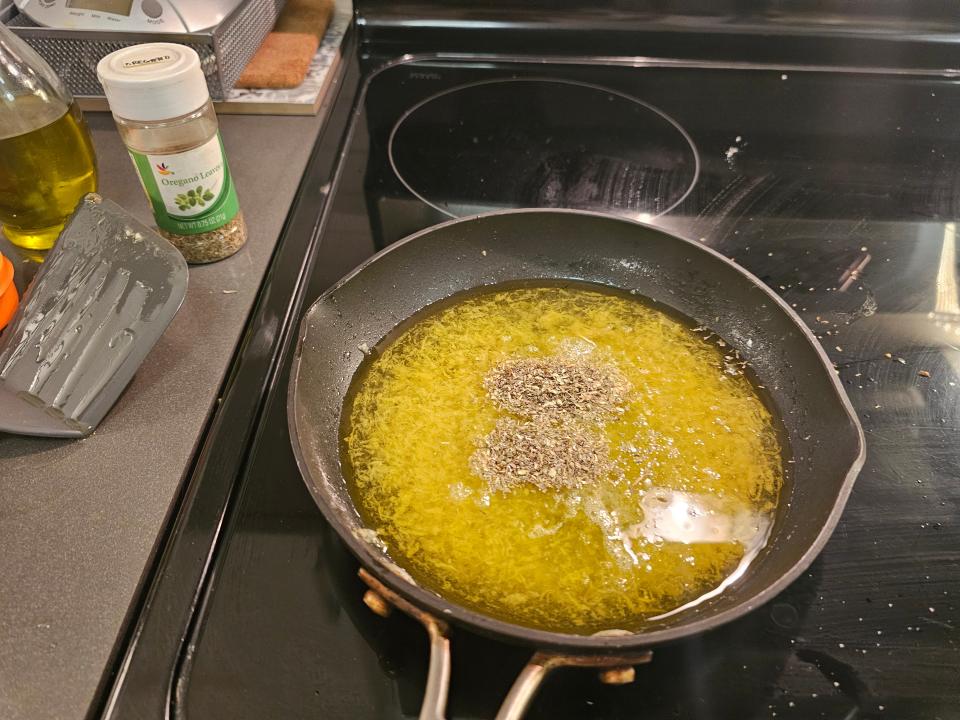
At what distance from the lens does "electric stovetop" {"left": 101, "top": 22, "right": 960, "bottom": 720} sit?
529 mm

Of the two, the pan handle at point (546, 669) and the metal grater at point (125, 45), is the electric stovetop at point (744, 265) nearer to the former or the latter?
the pan handle at point (546, 669)

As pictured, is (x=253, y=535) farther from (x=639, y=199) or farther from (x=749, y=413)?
(x=639, y=199)

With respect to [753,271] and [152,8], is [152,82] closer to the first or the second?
[152,8]

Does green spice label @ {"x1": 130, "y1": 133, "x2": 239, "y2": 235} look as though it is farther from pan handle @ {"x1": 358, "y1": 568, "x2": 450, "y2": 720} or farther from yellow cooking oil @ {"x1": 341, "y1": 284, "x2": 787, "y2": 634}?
pan handle @ {"x1": 358, "y1": 568, "x2": 450, "y2": 720}

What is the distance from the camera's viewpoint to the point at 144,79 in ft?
2.06

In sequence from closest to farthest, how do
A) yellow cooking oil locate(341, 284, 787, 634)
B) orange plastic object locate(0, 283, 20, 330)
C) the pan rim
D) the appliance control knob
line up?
the pan rim, yellow cooking oil locate(341, 284, 787, 634), orange plastic object locate(0, 283, 20, 330), the appliance control knob

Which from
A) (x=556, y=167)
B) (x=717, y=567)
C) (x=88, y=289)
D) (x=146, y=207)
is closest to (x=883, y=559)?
(x=717, y=567)

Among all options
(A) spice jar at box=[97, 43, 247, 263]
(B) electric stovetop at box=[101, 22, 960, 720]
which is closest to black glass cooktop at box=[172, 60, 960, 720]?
(B) electric stovetop at box=[101, 22, 960, 720]

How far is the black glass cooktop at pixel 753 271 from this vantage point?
1.74ft

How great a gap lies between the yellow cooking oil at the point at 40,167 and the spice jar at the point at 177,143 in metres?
0.10

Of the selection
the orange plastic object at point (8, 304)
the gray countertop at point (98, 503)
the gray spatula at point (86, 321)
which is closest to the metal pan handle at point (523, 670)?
the gray countertop at point (98, 503)

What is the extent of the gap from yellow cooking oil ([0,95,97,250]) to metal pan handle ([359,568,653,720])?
614 millimetres

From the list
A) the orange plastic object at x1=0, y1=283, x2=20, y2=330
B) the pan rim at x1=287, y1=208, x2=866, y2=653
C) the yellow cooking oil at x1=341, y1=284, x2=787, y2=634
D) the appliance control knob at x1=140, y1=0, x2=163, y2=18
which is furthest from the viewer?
the appliance control knob at x1=140, y1=0, x2=163, y2=18

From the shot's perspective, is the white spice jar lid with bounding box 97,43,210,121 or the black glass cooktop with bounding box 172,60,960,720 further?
the white spice jar lid with bounding box 97,43,210,121
